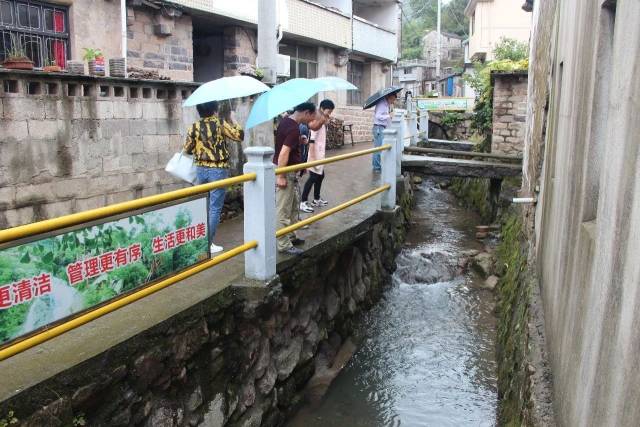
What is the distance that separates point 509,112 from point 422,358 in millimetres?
8040

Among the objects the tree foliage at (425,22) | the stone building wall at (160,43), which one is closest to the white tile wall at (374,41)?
the stone building wall at (160,43)

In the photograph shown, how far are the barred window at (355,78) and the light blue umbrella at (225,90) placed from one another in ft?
54.1

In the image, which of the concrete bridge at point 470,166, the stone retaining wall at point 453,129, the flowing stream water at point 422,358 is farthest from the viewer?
the stone retaining wall at point 453,129

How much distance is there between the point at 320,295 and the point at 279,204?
5.37ft

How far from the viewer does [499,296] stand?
8.91 meters

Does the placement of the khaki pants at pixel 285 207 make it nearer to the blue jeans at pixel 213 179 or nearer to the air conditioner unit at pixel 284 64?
the blue jeans at pixel 213 179

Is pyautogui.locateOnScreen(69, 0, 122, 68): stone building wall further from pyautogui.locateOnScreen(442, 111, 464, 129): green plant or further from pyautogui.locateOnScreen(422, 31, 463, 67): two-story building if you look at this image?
pyautogui.locateOnScreen(422, 31, 463, 67): two-story building

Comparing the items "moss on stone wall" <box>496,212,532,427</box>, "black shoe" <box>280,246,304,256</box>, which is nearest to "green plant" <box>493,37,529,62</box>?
"moss on stone wall" <box>496,212,532,427</box>

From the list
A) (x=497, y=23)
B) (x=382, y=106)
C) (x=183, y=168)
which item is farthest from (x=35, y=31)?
(x=497, y=23)

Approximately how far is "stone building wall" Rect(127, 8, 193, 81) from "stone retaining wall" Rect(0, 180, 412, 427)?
6422 millimetres

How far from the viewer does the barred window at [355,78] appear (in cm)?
2206

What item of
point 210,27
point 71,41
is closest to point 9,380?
point 71,41

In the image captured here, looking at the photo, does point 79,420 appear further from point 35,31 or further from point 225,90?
point 35,31

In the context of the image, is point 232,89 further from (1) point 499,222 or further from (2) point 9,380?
(1) point 499,222
